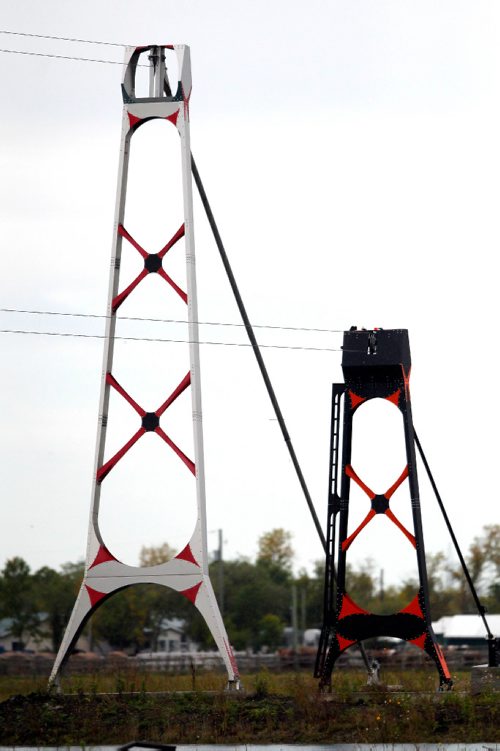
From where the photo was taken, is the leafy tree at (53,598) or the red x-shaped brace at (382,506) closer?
the red x-shaped brace at (382,506)

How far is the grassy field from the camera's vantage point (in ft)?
77.0

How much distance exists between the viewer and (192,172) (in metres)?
31.4

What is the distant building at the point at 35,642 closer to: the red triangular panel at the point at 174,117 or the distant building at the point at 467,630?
the distant building at the point at 467,630

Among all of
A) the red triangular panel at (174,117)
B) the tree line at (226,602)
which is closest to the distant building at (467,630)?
the tree line at (226,602)

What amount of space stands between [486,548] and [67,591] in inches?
1245

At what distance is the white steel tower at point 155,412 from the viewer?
28.9 meters

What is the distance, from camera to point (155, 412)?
2964 cm

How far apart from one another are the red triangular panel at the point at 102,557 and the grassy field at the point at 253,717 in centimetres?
259

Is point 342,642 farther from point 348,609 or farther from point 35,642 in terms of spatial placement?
point 35,642

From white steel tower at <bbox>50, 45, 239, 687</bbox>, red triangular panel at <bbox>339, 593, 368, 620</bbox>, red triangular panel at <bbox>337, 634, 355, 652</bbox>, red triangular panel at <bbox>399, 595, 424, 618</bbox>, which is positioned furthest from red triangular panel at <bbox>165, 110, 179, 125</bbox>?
red triangular panel at <bbox>337, 634, 355, 652</bbox>

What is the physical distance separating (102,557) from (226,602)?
268 feet

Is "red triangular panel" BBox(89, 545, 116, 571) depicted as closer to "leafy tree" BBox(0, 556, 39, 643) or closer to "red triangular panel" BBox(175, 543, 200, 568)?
"red triangular panel" BBox(175, 543, 200, 568)

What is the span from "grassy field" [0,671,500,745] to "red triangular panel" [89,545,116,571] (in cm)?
259

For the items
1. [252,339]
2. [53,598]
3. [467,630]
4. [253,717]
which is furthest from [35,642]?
[253,717]
